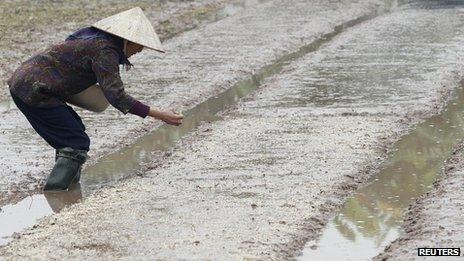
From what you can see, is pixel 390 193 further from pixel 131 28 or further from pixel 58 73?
pixel 58 73

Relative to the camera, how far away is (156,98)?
11.1 meters

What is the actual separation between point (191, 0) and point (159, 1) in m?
0.70

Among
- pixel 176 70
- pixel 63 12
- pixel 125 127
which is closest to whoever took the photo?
pixel 125 127

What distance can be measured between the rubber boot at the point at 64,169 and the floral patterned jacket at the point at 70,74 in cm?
35

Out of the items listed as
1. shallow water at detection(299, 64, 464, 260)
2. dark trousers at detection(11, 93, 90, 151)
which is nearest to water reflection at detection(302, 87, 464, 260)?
shallow water at detection(299, 64, 464, 260)

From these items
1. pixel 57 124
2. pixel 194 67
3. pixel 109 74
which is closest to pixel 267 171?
pixel 109 74

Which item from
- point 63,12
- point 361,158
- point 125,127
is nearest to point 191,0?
point 63,12

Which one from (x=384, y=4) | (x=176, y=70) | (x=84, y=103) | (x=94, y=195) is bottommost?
(x=384, y=4)

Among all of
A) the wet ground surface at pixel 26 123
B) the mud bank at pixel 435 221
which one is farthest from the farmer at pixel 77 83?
the mud bank at pixel 435 221

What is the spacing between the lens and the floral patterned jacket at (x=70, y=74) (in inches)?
286

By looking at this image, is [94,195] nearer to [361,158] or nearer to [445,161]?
[361,158]

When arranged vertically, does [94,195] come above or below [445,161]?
above

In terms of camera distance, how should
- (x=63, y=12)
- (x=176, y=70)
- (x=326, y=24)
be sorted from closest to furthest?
(x=176, y=70) → (x=326, y=24) → (x=63, y=12)

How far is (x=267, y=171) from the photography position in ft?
25.9
